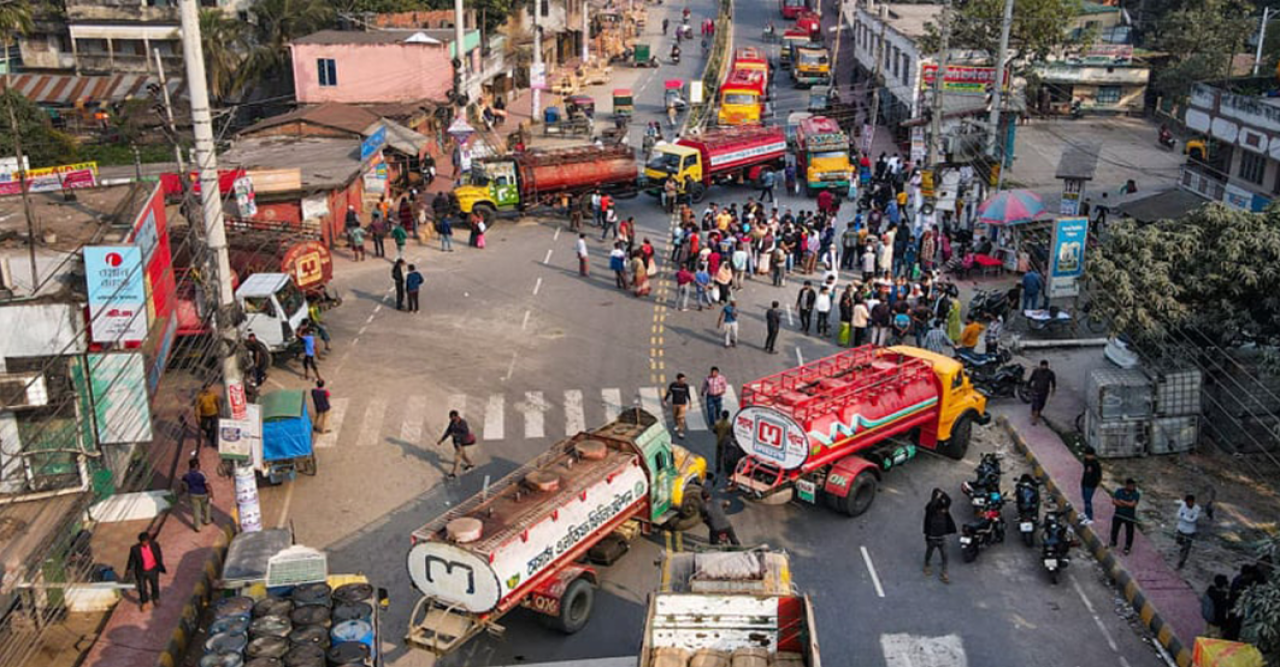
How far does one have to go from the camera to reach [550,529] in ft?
56.4

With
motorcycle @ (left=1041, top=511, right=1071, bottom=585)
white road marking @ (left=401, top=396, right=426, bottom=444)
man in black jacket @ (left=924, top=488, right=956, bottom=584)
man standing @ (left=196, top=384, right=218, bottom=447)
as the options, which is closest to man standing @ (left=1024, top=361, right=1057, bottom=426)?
motorcycle @ (left=1041, top=511, right=1071, bottom=585)

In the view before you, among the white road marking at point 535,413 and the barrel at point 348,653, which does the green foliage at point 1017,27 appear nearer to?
the white road marking at point 535,413

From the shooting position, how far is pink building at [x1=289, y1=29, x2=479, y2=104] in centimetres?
5497

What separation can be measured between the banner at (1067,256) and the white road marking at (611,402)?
453 inches

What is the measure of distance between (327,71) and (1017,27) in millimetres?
32380

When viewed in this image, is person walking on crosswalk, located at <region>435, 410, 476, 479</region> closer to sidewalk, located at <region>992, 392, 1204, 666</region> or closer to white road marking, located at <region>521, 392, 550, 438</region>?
white road marking, located at <region>521, 392, 550, 438</region>

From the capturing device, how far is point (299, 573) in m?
16.9

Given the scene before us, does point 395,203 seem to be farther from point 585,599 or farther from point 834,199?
point 585,599

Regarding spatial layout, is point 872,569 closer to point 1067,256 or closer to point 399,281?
Answer: point 1067,256

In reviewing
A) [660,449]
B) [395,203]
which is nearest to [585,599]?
[660,449]

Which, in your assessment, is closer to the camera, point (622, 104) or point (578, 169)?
point (578, 169)

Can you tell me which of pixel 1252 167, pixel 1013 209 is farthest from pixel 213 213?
pixel 1252 167

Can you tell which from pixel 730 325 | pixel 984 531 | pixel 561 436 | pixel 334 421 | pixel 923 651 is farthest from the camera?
pixel 730 325

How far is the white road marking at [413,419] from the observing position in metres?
24.9
